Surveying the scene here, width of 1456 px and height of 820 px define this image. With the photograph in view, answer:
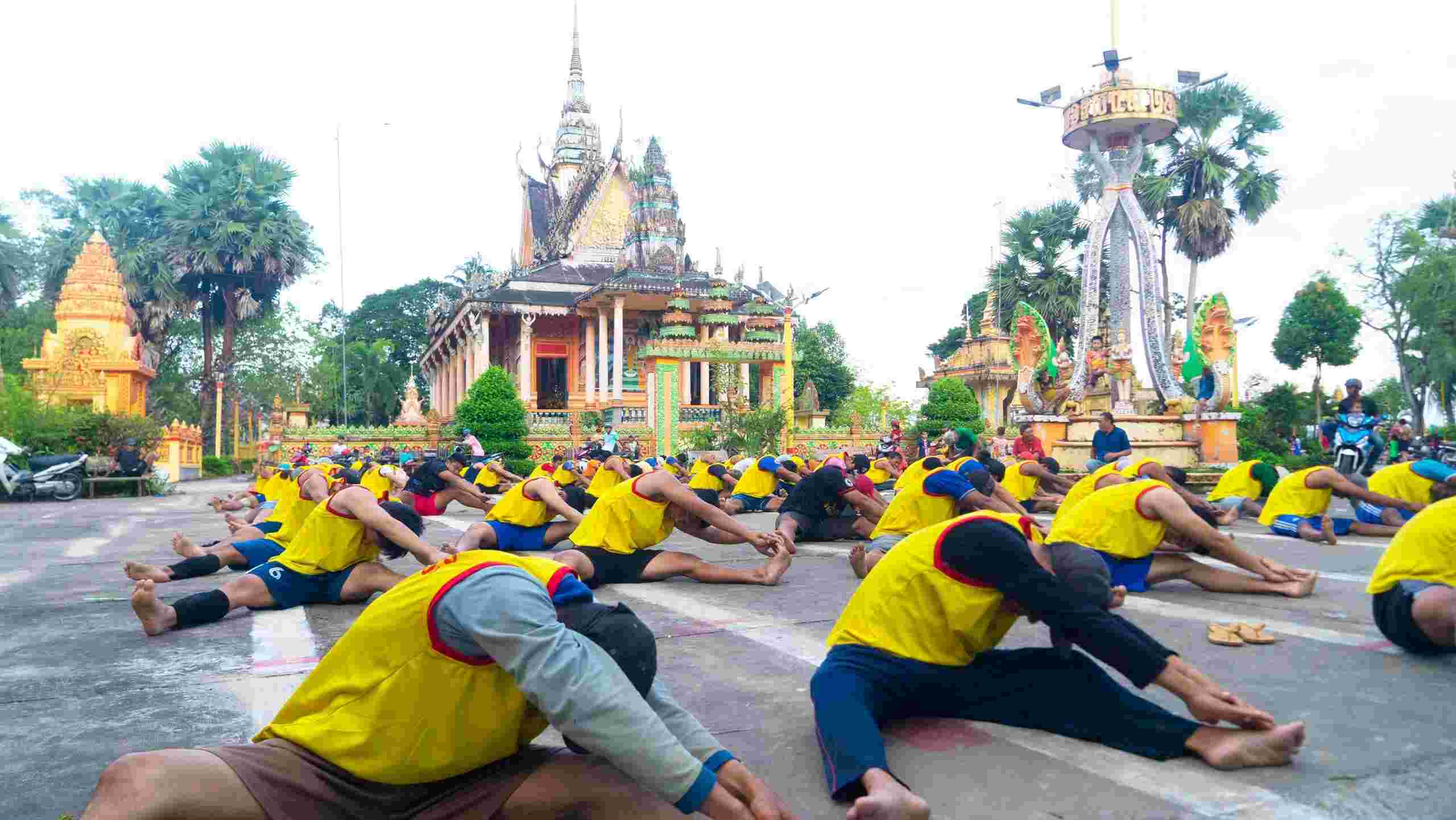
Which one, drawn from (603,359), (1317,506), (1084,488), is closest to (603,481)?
(1084,488)

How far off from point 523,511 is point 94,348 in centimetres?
2526

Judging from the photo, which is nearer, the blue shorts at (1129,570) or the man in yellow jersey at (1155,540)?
the man in yellow jersey at (1155,540)

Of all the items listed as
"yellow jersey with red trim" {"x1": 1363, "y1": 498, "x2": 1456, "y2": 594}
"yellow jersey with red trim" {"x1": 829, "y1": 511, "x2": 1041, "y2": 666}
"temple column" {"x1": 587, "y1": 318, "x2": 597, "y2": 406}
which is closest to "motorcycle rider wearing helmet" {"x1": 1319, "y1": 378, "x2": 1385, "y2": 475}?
"yellow jersey with red trim" {"x1": 1363, "y1": 498, "x2": 1456, "y2": 594}

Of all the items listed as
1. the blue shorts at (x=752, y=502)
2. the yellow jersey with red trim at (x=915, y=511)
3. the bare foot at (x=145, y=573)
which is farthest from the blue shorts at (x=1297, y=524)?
the bare foot at (x=145, y=573)

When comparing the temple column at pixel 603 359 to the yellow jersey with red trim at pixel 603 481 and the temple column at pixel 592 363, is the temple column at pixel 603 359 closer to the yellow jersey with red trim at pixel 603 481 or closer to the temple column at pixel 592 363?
the temple column at pixel 592 363

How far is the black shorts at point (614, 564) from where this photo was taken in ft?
21.3

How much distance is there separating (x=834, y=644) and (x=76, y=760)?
8.29 feet

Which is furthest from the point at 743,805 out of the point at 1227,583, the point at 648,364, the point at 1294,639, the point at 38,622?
the point at 648,364

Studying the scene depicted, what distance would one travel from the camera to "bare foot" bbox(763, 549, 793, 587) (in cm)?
662

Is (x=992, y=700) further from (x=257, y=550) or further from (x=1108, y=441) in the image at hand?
(x=1108, y=441)

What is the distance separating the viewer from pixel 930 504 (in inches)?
281

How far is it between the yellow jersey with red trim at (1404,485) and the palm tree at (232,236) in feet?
108

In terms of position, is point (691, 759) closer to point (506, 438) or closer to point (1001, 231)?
point (506, 438)

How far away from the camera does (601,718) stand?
2.16m
